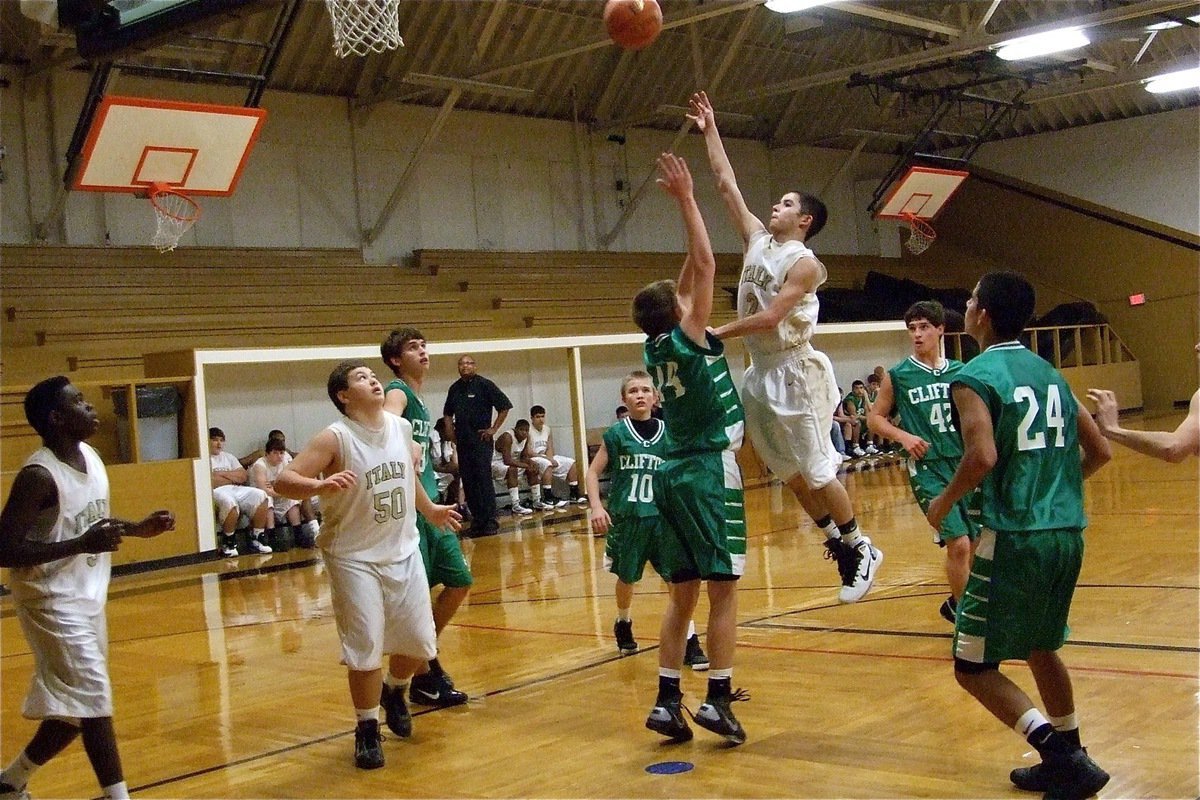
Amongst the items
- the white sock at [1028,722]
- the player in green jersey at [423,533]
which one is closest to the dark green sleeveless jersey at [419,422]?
the player in green jersey at [423,533]

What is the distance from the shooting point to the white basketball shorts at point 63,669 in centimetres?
377

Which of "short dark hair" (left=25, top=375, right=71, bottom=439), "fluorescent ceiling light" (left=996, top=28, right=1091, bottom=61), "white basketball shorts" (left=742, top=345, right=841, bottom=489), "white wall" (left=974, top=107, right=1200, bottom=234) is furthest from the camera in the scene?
"white wall" (left=974, top=107, right=1200, bottom=234)

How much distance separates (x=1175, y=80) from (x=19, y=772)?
20.0 m

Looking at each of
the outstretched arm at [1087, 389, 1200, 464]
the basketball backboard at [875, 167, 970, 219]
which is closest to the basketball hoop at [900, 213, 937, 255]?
the basketball backboard at [875, 167, 970, 219]

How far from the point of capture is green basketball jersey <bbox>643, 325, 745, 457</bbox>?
4.52m

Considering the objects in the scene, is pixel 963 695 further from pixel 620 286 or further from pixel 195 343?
pixel 620 286

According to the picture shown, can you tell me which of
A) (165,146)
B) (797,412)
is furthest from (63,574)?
(165,146)

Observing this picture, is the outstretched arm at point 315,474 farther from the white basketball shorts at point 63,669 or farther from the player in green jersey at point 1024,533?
the player in green jersey at point 1024,533

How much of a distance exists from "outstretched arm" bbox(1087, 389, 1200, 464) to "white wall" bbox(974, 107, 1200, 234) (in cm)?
2289

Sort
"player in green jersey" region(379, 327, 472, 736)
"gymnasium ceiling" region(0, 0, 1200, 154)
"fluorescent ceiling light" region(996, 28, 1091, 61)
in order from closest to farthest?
"player in green jersey" region(379, 327, 472, 736), "fluorescent ceiling light" region(996, 28, 1091, 61), "gymnasium ceiling" region(0, 0, 1200, 154)

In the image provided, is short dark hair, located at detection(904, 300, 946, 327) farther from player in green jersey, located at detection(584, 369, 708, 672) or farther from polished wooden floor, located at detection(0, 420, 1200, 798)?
polished wooden floor, located at detection(0, 420, 1200, 798)

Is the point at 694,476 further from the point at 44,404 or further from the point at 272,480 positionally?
the point at 272,480

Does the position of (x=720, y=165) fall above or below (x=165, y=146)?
below

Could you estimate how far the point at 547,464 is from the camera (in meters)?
15.2
